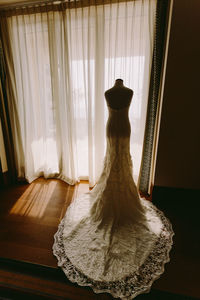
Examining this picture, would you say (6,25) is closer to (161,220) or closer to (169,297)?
(161,220)

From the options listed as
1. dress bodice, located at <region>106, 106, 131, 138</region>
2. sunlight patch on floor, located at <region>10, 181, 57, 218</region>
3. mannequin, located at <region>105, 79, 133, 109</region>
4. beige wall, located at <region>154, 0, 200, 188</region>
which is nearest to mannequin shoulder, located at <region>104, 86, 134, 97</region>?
mannequin, located at <region>105, 79, 133, 109</region>

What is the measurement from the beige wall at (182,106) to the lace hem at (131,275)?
81cm

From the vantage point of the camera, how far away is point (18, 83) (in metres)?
2.31

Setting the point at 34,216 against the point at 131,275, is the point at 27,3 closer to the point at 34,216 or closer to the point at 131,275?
the point at 34,216

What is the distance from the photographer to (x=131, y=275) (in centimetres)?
118

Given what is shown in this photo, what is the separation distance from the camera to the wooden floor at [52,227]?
123 centimetres

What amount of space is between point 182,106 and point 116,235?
1.50m

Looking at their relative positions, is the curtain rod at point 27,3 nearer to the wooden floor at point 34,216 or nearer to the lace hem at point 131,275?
the wooden floor at point 34,216

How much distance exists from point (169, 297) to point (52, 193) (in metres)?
1.69

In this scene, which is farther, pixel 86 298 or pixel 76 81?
pixel 76 81

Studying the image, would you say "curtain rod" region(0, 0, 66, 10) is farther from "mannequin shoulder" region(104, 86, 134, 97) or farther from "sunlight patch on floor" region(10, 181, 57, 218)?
"sunlight patch on floor" region(10, 181, 57, 218)

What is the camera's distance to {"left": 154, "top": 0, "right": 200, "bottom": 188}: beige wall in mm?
1616

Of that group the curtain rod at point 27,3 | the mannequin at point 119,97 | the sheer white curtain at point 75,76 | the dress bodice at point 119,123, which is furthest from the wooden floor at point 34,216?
the curtain rod at point 27,3

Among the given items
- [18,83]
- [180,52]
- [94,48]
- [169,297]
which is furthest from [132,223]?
[18,83]
